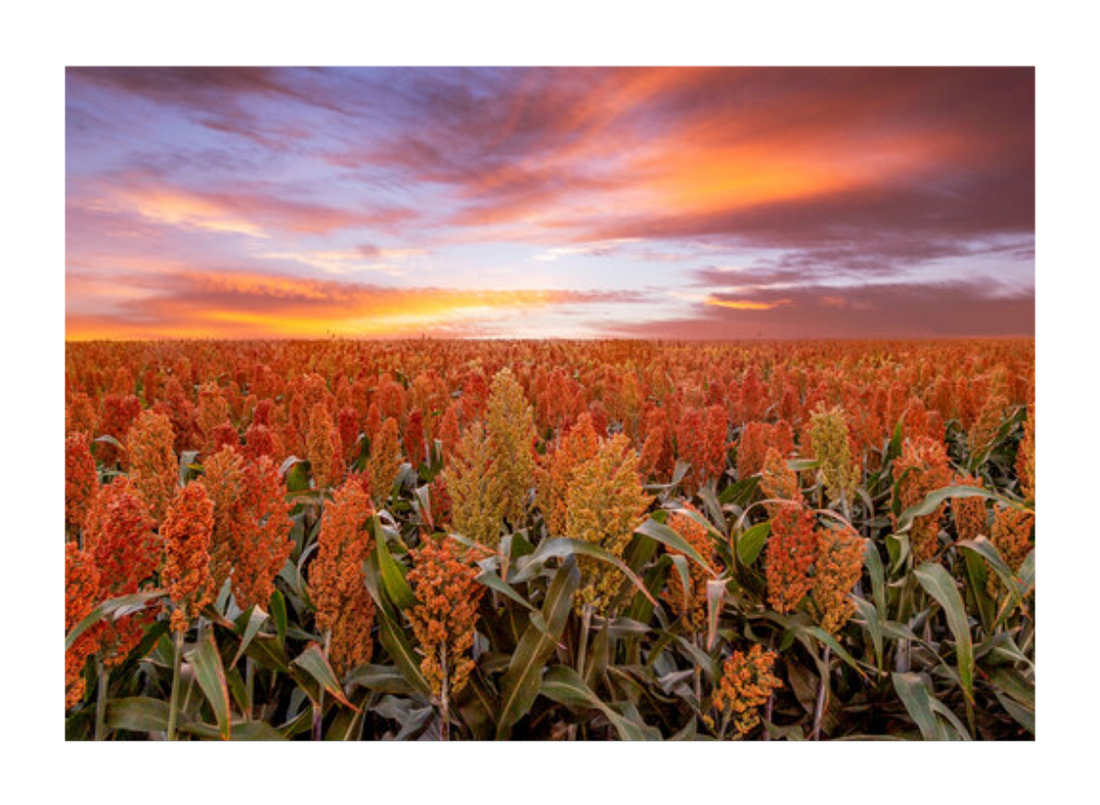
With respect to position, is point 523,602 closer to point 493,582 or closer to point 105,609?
point 493,582

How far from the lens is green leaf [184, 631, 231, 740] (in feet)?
5.34

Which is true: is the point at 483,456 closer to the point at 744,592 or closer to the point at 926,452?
the point at 744,592

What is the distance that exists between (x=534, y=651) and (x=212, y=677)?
0.91 meters

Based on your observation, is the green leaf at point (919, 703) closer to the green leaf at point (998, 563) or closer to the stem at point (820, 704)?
the stem at point (820, 704)

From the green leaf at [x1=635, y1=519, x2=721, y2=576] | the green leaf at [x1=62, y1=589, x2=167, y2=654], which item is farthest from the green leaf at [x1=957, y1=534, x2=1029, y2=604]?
the green leaf at [x1=62, y1=589, x2=167, y2=654]

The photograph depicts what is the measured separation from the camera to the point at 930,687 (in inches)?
90.7

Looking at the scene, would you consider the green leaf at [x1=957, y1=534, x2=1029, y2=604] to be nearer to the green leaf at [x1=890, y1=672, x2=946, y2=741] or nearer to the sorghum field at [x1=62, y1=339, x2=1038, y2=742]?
the sorghum field at [x1=62, y1=339, x2=1038, y2=742]

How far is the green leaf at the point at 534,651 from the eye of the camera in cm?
187

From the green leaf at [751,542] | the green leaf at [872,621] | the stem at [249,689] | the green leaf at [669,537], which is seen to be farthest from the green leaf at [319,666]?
the green leaf at [872,621]

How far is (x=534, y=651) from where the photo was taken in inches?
75.0

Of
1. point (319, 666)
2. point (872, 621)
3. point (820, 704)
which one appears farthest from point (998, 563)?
point (319, 666)

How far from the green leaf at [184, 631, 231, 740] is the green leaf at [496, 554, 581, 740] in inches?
31.9

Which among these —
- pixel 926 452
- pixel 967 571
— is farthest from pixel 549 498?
pixel 967 571

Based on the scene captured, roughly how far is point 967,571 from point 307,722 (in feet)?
8.69
